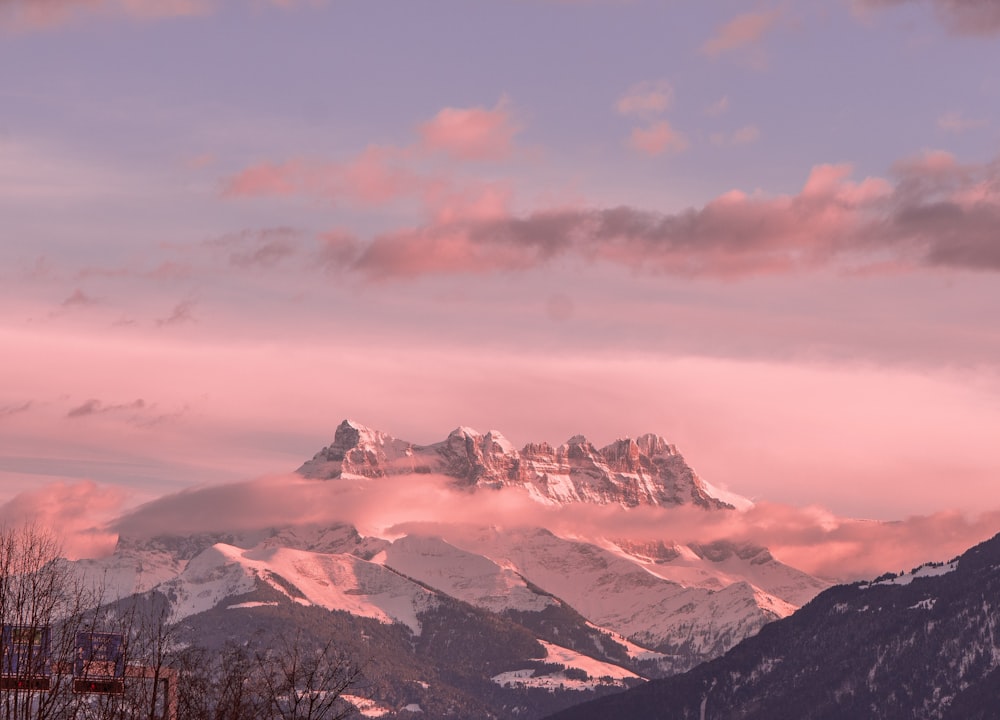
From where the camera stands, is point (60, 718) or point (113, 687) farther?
point (113, 687)

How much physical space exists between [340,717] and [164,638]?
12651 mm

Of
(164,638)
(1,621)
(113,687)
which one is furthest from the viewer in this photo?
(113,687)

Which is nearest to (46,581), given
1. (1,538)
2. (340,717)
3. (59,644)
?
(1,538)

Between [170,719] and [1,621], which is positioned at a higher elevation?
[1,621]

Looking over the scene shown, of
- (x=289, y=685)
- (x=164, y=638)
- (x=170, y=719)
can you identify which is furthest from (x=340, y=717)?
(x=170, y=719)

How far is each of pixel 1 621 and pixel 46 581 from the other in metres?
18.9

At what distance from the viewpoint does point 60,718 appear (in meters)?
118

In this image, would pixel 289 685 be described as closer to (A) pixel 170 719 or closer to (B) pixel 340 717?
(B) pixel 340 717

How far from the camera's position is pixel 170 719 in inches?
5285

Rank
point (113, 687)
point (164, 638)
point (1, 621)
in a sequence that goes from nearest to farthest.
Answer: point (1, 621) → point (164, 638) → point (113, 687)

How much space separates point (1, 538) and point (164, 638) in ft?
41.0

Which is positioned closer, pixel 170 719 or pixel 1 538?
pixel 1 538

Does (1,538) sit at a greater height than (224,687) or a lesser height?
greater

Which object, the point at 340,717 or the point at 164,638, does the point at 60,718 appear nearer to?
the point at 164,638
